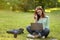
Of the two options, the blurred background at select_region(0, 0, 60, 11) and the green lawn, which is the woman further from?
the blurred background at select_region(0, 0, 60, 11)

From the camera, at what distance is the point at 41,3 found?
55.1 feet

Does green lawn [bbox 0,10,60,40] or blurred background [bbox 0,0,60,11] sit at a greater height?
green lawn [bbox 0,10,60,40]

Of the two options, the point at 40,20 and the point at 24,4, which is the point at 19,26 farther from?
the point at 24,4

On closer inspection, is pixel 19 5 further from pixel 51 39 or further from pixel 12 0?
pixel 51 39

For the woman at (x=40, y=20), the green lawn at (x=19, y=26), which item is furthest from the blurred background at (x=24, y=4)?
the woman at (x=40, y=20)

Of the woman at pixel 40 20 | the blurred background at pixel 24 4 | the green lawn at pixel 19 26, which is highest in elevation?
the woman at pixel 40 20

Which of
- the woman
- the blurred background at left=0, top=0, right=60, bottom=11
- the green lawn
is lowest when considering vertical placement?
the blurred background at left=0, top=0, right=60, bottom=11

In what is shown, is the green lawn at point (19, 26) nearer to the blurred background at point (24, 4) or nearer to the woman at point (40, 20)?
the woman at point (40, 20)

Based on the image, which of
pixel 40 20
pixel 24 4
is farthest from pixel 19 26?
pixel 24 4

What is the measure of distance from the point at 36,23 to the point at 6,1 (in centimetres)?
1308

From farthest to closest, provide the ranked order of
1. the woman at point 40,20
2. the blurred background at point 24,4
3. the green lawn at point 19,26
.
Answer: the blurred background at point 24,4 < the green lawn at point 19,26 < the woman at point 40,20

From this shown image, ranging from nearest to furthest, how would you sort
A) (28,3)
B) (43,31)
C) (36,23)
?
1. (36,23)
2. (43,31)
3. (28,3)

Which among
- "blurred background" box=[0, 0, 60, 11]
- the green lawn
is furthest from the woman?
"blurred background" box=[0, 0, 60, 11]

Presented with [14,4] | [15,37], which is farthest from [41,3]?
[15,37]
